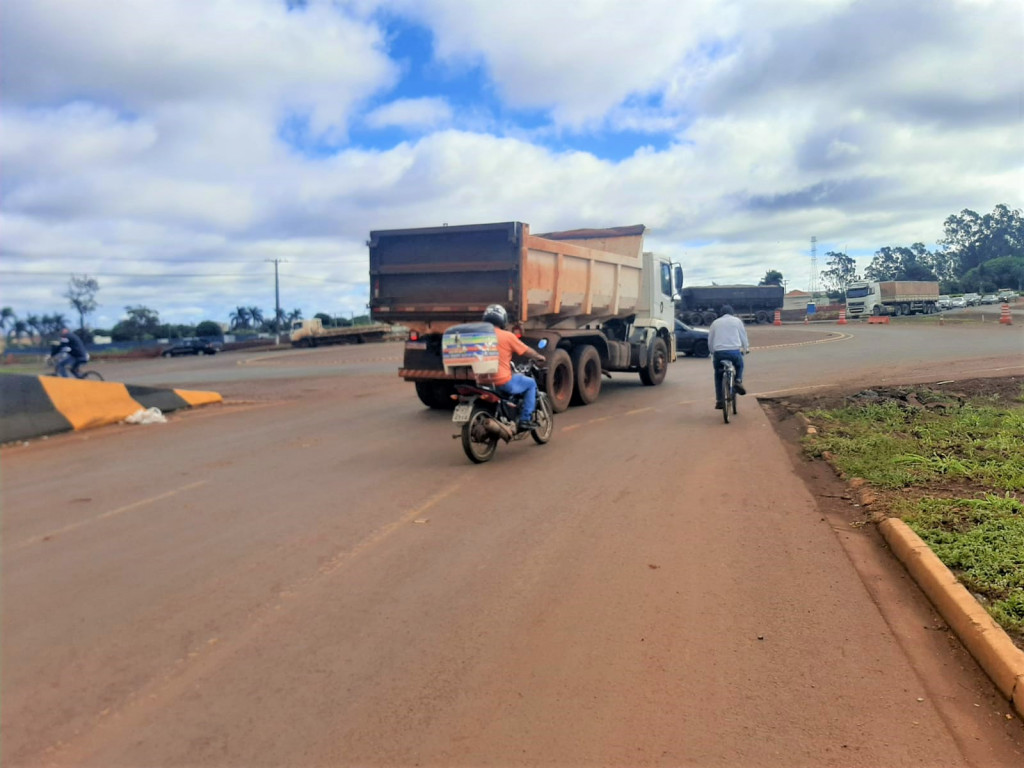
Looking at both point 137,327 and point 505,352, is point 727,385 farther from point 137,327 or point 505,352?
point 137,327

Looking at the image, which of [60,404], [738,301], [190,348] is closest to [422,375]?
[60,404]

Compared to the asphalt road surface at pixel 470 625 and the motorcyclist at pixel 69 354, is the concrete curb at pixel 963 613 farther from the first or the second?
the motorcyclist at pixel 69 354

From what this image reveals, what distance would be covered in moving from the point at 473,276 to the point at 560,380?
87.6 inches

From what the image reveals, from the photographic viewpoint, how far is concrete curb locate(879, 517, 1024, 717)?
3.25m

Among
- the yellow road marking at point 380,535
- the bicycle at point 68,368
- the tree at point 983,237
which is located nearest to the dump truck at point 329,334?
the bicycle at point 68,368

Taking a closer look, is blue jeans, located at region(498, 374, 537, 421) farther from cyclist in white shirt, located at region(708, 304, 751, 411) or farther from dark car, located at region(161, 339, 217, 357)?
dark car, located at region(161, 339, 217, 357)

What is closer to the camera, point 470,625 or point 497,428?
point 470,625

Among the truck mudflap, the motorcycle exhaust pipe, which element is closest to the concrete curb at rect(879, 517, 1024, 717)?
the motorcycle exhaust pipe

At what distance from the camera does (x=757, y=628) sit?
3.97 m

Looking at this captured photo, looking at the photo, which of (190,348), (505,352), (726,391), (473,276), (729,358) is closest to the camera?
(505,352)

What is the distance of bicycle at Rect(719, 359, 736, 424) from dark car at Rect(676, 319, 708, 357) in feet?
46.1

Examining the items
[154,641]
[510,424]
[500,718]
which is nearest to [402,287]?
[510,424]

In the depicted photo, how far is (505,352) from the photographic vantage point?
8484 mm

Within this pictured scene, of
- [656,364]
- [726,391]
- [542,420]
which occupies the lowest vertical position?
[542,420]
